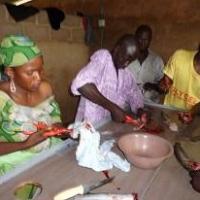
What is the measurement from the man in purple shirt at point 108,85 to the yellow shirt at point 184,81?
0.99 ft

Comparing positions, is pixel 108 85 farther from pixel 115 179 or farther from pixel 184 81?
pixel 115 179

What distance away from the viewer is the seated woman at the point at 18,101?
1.72 metres

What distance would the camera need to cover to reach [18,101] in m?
1.84

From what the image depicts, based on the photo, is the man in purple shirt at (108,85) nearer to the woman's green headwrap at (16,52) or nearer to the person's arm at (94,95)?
the person's arm at (94,95)

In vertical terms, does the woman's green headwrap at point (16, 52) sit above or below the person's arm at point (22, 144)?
above

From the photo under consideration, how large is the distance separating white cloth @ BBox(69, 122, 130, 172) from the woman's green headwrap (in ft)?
1.52

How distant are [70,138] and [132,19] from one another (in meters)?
2.92

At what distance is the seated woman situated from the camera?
5.66 feet

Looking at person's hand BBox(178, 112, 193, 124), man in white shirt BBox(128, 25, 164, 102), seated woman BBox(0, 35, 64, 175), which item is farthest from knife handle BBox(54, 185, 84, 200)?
man in white shirt BBox(128, 25, 164, 102)

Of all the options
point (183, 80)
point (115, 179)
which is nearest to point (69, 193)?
point (115, 179)

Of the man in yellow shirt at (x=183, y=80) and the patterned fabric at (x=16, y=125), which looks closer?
the patterned fabric at (x=16, y=125)

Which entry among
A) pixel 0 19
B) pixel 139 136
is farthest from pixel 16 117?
pixel 0 19

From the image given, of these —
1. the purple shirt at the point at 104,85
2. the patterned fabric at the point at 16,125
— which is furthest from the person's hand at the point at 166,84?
the patterned fabric at the point at 16,125

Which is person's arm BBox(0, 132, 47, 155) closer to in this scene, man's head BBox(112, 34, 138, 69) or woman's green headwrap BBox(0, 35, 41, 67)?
woman's green headwrap BBox(0, 35, 41, 67)
